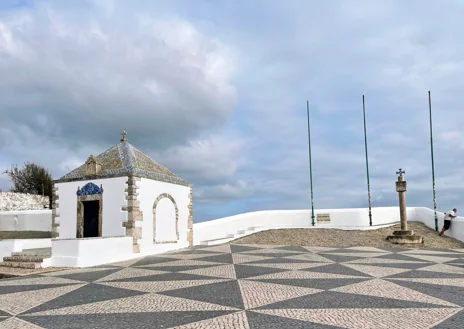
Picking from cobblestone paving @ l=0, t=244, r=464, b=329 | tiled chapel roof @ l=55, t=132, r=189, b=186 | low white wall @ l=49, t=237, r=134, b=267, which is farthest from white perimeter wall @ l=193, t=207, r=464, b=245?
cobblestone paving @ l=0, t=244, r=464, b=329

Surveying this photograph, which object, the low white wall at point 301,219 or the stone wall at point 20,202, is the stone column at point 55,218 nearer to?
the low white wall at point 301,219

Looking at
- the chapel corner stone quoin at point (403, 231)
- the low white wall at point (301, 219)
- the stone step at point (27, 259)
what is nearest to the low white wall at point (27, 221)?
the stone step at point (27, 259)

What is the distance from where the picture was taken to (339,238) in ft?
62.9

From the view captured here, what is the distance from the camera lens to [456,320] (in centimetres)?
523

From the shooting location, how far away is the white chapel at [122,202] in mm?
14391

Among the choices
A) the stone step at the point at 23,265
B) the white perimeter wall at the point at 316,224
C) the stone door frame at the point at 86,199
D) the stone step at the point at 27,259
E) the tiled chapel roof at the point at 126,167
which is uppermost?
the tiled chapel roof at the point at 126,167

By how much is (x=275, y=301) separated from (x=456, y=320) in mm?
2522

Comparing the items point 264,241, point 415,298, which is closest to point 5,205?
point 264,241

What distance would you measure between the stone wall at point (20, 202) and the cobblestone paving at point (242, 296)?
20301mm

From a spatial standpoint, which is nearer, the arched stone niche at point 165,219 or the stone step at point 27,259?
the stone step at point 27,259

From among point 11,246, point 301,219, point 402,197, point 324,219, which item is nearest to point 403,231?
point 402,197

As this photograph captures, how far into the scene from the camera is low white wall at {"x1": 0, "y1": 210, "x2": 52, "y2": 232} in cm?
2311

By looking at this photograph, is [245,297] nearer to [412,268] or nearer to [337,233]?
[412,268]

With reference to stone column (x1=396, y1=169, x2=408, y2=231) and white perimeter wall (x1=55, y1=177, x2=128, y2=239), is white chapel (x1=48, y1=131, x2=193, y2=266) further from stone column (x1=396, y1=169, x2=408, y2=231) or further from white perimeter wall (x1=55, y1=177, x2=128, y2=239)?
stone column (x1=396, y1=169, x2=408, y2=231)
